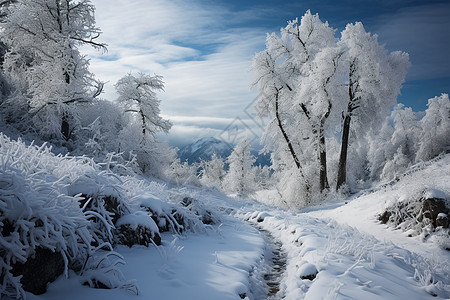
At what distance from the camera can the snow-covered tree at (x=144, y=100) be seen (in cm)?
2078

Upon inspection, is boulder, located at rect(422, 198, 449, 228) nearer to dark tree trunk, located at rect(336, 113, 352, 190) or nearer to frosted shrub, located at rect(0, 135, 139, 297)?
frosted shrub, located at rect(0, 135, 139, 297)

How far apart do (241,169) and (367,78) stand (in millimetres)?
26539

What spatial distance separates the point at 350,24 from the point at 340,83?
356cm

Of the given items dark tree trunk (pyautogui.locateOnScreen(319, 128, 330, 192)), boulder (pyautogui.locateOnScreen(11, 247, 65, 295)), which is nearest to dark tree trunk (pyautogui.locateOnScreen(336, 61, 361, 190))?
dark tree trunk (pyautogui.locateOnScreen(319, 128, 330, 192))

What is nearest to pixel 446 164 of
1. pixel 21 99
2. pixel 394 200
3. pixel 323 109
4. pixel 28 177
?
pixel 394 200

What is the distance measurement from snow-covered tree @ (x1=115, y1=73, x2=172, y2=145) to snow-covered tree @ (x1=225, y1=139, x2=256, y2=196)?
19419mm

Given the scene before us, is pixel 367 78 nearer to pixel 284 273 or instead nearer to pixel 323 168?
pixel 323 168

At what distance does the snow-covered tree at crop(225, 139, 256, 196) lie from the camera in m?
39.9

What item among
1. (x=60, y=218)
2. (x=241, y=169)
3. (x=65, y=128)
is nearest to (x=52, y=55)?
(x=65, y=128)

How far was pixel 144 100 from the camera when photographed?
2127cm

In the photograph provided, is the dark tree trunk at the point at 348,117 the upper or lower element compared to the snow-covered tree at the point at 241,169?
upper

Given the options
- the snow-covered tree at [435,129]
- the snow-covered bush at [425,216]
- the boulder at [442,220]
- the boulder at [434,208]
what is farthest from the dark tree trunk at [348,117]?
the snow-covered tree at [435,129]

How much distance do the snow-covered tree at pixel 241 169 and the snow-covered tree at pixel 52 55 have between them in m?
27.8

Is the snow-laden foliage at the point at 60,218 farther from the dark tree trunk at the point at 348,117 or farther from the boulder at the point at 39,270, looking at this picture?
the dark tree trunk at the point at 348,117
